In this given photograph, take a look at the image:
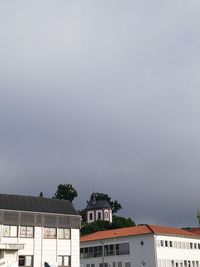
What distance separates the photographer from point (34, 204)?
3039 inches

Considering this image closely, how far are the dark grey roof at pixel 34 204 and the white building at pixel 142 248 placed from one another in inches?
670

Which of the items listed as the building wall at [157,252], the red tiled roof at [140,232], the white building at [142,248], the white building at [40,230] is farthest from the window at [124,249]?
the white building at [40,230]

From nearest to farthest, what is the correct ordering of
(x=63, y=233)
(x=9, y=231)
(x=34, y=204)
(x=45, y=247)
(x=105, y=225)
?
(x=9, y=231)
(x=45, y=247)
(x=63, y=233)
(x=34, y=204)
(x=105, y=225)

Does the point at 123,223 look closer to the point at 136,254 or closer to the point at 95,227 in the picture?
the point at 95,227

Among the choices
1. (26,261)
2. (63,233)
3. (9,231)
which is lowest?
(26,261)

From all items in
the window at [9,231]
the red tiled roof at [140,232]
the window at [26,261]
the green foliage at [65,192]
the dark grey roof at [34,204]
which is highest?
the green foliage at [65,192]

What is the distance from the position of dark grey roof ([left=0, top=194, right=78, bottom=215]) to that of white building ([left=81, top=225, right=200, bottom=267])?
17.0 metres

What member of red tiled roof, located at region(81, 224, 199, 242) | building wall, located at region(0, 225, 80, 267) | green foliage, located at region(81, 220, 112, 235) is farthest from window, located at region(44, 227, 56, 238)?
green foliage, located at region(81, 220, 112, 235)

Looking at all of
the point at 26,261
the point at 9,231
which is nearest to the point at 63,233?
the point at 26,261

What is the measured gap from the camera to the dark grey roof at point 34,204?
244 ft

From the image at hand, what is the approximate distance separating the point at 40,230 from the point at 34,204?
4878 millimetres

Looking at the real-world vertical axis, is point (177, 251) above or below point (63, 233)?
below

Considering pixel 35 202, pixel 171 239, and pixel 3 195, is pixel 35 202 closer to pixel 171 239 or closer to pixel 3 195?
pixel 3 195

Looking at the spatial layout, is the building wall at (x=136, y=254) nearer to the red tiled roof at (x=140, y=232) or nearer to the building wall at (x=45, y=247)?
the red tiled roof at (x=140, y=232)
